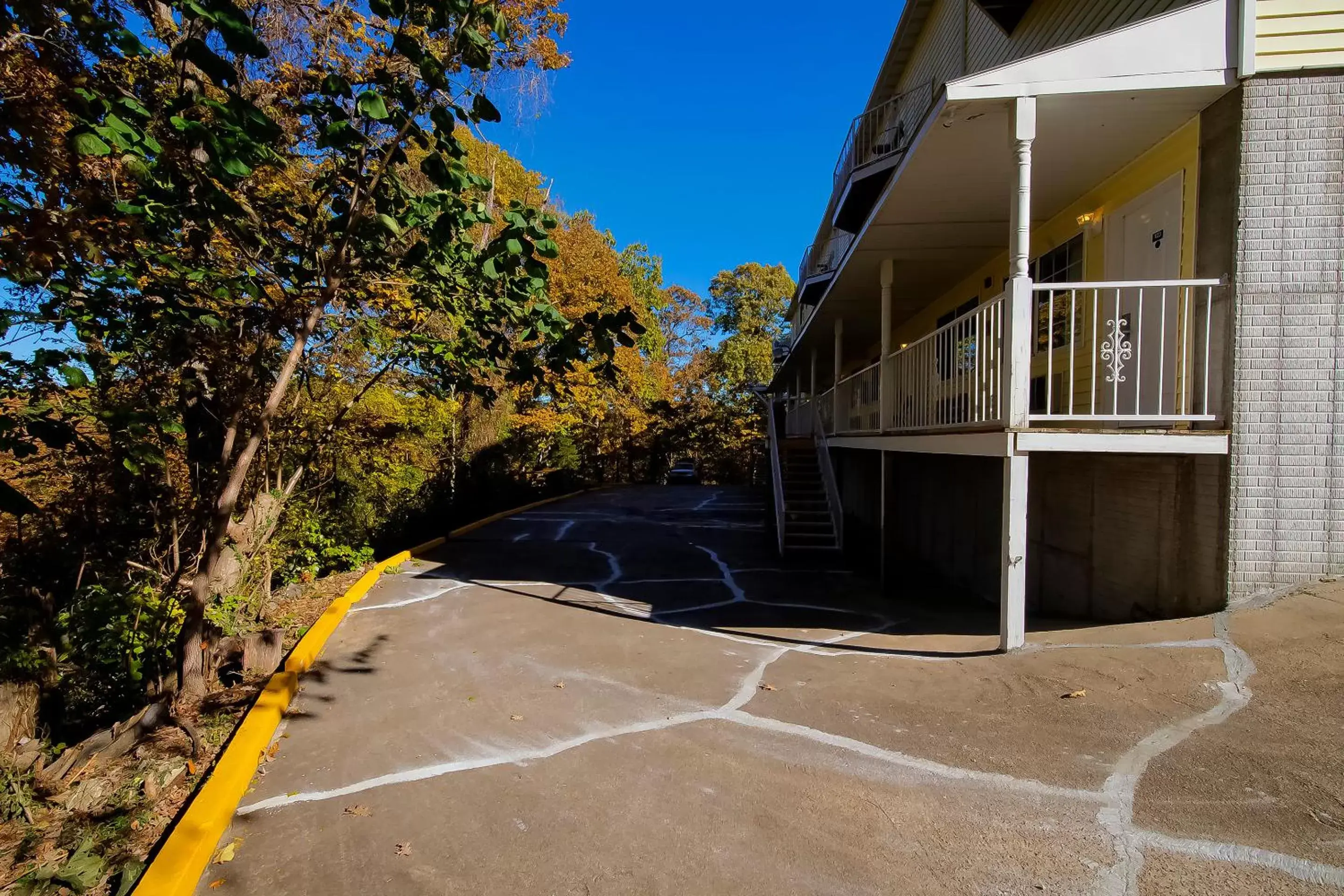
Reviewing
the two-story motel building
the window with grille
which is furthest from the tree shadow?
the window with grille

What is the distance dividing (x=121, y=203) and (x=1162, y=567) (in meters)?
7.37

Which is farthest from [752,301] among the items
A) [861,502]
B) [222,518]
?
[222,518]

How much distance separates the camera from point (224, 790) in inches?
134

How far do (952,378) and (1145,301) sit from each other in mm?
1790

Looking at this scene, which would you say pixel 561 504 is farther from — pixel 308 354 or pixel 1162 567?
pixel 1162 567

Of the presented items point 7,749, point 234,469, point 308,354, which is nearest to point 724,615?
point 234,469

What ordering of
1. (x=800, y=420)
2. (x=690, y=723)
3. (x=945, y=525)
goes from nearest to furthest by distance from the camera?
(x=690, y=723)
(x=945, y=525)
(x=800, y=420)

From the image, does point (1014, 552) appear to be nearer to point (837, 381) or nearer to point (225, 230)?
point (225, 230)

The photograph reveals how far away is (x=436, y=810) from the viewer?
3.31 m

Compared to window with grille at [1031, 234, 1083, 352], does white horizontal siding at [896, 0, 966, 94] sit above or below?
above

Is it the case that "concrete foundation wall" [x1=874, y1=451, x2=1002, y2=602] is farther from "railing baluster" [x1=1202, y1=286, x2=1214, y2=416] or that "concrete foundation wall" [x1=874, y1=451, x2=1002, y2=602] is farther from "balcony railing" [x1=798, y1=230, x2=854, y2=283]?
"balcony railing" [x1=798, y1=230, x2=854, y2=283]

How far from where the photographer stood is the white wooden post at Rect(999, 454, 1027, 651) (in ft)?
16.4

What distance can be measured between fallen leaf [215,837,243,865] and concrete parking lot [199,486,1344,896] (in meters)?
0.04

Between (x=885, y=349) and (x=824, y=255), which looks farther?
(x=824, y=255)
